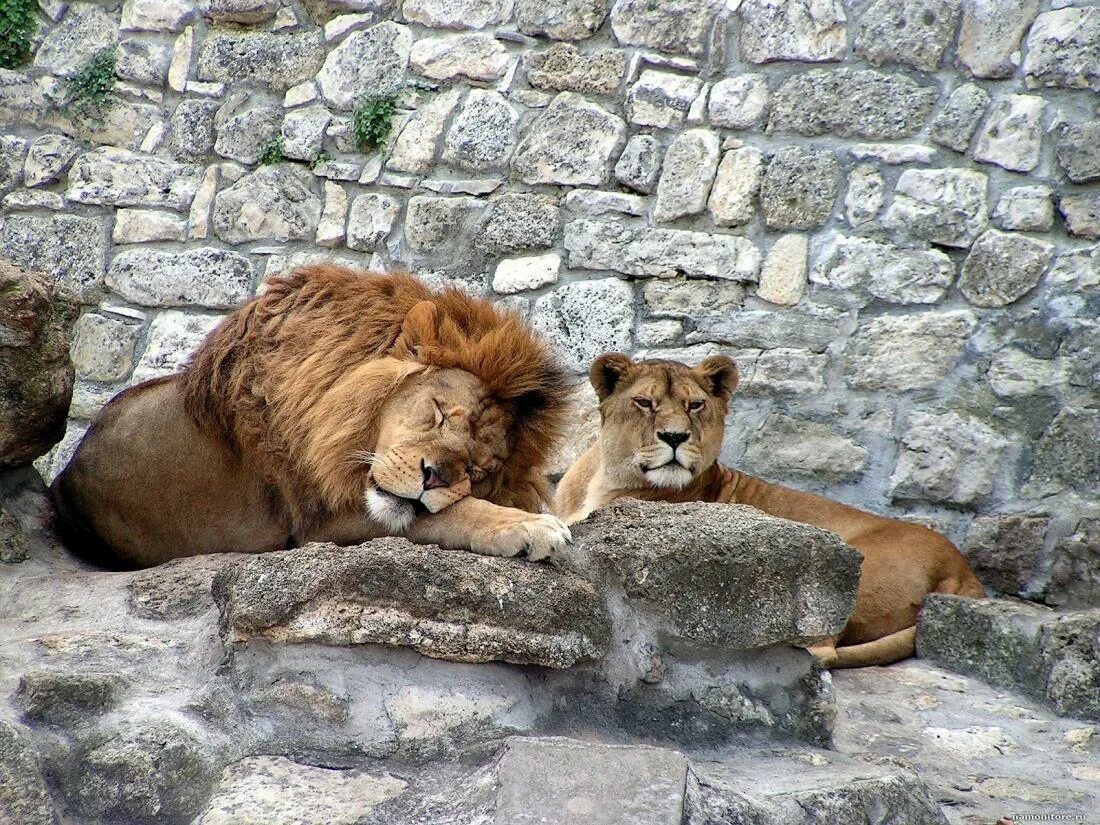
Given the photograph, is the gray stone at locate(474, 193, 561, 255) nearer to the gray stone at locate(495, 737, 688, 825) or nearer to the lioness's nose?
the lioness's nose

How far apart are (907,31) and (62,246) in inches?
179

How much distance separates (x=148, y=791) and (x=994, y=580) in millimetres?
3906

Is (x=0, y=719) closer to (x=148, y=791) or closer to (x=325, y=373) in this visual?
(x=148, y=791)

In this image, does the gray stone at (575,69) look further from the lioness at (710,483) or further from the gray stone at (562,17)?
the lioness at (710,483)

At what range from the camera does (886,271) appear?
225 inches

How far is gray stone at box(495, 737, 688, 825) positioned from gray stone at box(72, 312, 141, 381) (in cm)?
488

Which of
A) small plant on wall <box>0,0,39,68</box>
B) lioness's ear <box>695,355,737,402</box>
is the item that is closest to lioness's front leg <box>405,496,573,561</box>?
lioness's ear <box>695,355,737,402</box>

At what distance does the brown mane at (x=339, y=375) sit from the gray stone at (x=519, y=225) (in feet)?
7.88

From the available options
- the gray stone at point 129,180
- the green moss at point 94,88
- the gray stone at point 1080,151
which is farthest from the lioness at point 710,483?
the green moss at point 94,88

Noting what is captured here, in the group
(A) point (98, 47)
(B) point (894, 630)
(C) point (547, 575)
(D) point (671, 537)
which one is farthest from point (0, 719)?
(A) point (98, 47)

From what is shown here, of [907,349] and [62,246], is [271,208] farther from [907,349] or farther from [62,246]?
[907,349]

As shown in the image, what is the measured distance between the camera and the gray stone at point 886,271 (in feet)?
18.5

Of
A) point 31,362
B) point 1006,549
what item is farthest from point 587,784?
point 1006,549

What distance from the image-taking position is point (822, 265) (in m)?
5.80
